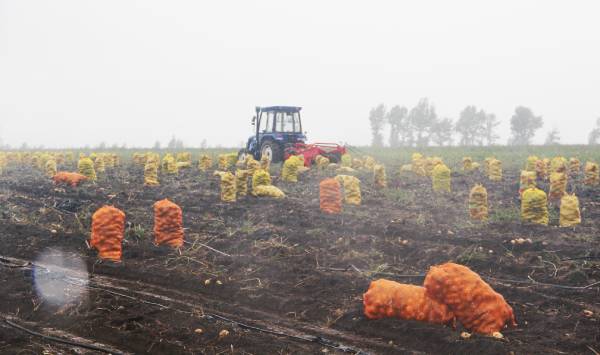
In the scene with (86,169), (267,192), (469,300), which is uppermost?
(86,169)

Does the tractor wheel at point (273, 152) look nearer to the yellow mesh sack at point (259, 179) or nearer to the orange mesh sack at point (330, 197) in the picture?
the yellow mesh sack at point (259, 179)

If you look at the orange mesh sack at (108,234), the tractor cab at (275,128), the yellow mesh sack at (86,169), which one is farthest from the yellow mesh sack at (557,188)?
the yellow mesh sack at (86,169)

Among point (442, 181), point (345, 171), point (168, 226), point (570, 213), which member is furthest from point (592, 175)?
point (168, 226)

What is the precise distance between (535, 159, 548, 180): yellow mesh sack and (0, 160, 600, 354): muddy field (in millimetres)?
2782

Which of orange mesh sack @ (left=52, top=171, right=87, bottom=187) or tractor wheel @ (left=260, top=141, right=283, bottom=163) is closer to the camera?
orange mesh sack @ (left=52, top=171, right=87, bottom=187)

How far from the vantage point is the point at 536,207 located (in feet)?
26.6

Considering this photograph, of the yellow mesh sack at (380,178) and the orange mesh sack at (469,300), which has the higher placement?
the yellow mesh sack at (380,178)

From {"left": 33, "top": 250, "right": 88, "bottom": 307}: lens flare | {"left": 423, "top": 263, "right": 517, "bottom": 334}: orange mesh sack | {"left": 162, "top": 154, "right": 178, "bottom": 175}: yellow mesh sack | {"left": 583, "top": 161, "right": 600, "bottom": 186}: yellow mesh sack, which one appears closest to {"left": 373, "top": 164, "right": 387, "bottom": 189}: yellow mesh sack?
{"left": 583, "top": 161, "right": 600, "bottom": 186}: yellow mesh sack

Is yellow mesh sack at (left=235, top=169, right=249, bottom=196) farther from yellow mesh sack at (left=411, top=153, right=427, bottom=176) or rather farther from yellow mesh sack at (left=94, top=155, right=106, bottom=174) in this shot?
yellow mesh sack at (left=94, top=155, right=106, bottom=174)

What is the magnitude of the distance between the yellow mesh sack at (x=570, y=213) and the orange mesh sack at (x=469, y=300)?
153 inches

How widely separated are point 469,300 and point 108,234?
4.65 metres

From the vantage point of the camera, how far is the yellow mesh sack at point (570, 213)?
7.88m

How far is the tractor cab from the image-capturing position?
60.2 ft

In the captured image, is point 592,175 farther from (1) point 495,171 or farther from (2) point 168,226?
(2) point 168,226
